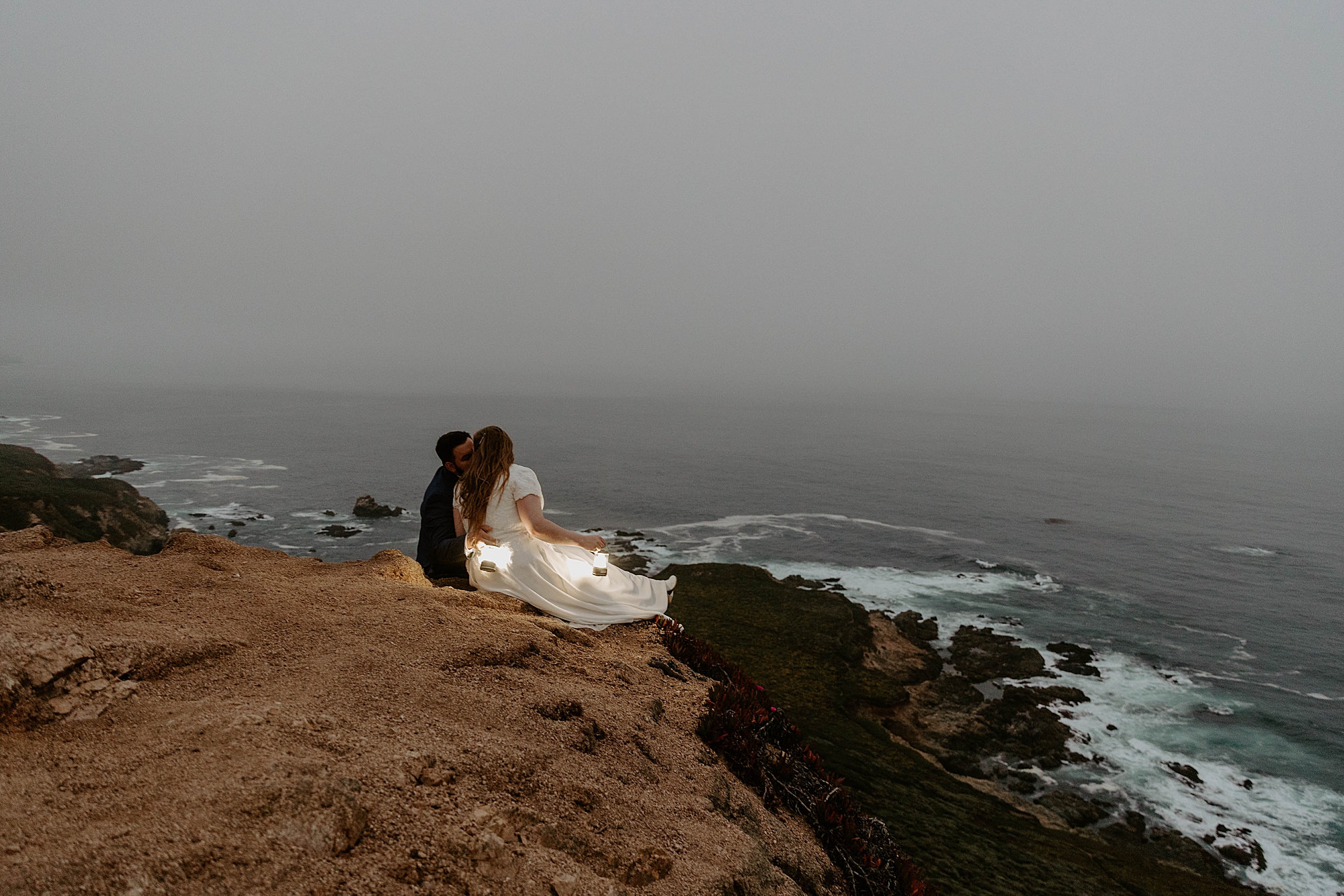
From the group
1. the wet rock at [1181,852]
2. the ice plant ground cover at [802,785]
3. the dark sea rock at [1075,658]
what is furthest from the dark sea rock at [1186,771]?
the ice plant ground cover at [802,785]

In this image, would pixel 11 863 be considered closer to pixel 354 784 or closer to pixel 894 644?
pixel 354 784

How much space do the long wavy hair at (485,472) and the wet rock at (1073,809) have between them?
70.5 feet

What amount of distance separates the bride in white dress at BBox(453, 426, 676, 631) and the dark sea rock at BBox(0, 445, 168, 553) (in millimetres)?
36322

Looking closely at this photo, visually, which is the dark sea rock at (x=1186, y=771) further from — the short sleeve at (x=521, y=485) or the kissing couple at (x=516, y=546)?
the short sleeve at (x=521, y=485)

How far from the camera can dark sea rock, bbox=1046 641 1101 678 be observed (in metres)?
31.0

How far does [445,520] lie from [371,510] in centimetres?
5379

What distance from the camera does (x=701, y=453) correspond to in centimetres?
11244

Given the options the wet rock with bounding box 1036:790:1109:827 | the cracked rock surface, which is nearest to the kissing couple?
the cracked rock surface

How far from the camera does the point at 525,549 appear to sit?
30.9 ft

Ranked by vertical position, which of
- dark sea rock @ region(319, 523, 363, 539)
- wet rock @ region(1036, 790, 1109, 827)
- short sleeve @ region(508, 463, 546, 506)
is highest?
short sleeve @ region(508, 463, 546, 506)

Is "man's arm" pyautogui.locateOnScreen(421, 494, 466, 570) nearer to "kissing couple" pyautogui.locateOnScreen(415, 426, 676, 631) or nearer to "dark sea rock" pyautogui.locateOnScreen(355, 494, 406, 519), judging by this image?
"kissing couple" pyautogui.locateOnScreen(415, 426, 676, 631)

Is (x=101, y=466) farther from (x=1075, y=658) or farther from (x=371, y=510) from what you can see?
(x=1075, y=658)

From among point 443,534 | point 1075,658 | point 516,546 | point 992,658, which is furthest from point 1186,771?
point 443,534

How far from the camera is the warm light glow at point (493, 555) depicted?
945cm
